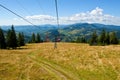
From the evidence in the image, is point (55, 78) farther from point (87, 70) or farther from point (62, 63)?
point (62, 63)

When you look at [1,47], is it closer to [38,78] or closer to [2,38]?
[2,38]

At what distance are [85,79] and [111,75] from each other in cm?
373

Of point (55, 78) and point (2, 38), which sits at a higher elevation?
point (2, 38)

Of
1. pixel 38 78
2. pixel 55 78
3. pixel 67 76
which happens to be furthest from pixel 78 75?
pixel 38 78

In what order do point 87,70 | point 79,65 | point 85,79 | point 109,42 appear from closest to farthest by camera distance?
point 85,79 → point 87,70 → point 79,65 → point 109,42

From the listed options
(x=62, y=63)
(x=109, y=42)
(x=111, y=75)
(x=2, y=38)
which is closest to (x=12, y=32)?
(x=2, y=38)

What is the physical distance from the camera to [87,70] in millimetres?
30844

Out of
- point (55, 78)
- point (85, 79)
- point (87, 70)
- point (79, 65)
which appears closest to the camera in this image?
point (85, 79)

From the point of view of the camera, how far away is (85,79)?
87.2 ft

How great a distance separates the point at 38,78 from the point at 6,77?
5.90 meters

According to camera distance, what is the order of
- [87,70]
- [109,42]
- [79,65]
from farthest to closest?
[109,42], [79,65], [87,70]

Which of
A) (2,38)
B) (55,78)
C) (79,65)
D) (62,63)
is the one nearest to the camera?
(55,78)

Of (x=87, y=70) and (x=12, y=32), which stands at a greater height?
(x=12, y=32)

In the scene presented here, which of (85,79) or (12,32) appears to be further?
(12,32)
